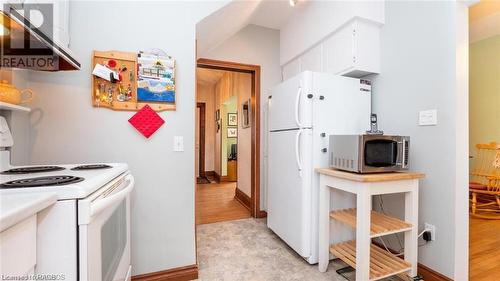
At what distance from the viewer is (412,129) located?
1879mm

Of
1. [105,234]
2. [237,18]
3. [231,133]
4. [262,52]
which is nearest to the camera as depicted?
[105,234]

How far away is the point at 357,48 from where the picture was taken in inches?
80.2

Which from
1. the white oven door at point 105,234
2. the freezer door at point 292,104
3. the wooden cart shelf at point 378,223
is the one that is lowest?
the wooden cart shelf at point 378,223

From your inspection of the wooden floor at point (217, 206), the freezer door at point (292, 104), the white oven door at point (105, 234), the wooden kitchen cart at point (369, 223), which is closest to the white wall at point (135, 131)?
the white oven door at point (105, 234)

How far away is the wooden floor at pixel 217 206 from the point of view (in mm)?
3240

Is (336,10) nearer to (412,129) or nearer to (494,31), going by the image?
(412,129)

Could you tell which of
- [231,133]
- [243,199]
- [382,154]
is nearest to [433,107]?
[382,154]

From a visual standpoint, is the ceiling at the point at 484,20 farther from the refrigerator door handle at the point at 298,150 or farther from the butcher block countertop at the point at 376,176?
the refrigerator door handle at the point at 298,150

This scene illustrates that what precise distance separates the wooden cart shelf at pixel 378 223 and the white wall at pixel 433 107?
0.28m

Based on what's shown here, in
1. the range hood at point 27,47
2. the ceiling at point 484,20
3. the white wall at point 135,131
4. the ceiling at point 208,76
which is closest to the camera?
the range hood at point 27,47

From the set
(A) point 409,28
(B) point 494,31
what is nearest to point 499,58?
(B) point 494,31

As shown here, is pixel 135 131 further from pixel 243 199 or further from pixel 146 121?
pixel 243 199

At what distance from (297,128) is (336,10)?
3.98 ft

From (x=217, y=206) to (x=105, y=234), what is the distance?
288 cm
